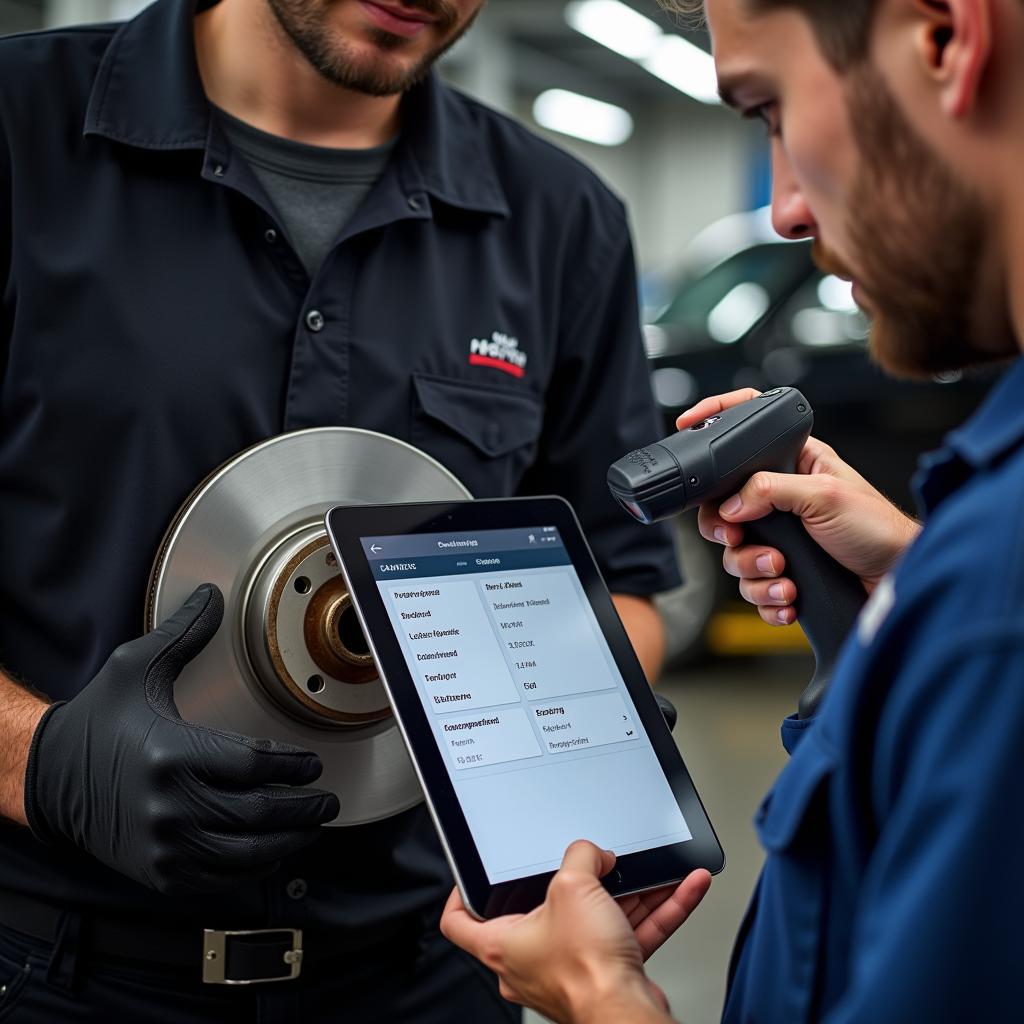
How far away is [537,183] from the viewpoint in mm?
1339

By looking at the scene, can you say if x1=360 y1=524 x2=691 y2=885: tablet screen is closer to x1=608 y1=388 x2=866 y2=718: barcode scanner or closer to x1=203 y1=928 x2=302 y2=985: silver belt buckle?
x1=608 y1=388 x2=866 y2=718: barcode scanner

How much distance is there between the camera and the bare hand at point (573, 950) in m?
0.70

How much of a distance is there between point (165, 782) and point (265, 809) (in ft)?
0.27

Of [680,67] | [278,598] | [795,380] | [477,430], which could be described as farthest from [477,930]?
[680,67]

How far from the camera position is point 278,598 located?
1.02 meters

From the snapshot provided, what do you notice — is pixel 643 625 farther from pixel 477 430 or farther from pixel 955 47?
pixel 955 47

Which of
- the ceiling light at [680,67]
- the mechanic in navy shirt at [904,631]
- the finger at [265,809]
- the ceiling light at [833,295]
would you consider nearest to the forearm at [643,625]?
the finger at [265,809]

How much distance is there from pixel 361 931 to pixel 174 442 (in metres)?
0.49

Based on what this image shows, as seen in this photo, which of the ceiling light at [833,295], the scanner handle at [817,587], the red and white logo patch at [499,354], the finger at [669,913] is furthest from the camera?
the ceiling light at [833,295]

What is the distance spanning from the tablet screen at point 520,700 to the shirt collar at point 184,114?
17.0 inches

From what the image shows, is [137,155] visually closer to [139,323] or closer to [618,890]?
[139,323]

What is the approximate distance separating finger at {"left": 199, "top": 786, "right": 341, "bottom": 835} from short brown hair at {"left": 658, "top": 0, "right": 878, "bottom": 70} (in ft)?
2.23

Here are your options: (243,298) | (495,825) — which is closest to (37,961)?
(495,825)

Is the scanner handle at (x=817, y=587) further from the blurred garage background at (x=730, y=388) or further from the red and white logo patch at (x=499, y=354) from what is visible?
the blurred garage background at (x=730, y=388)
